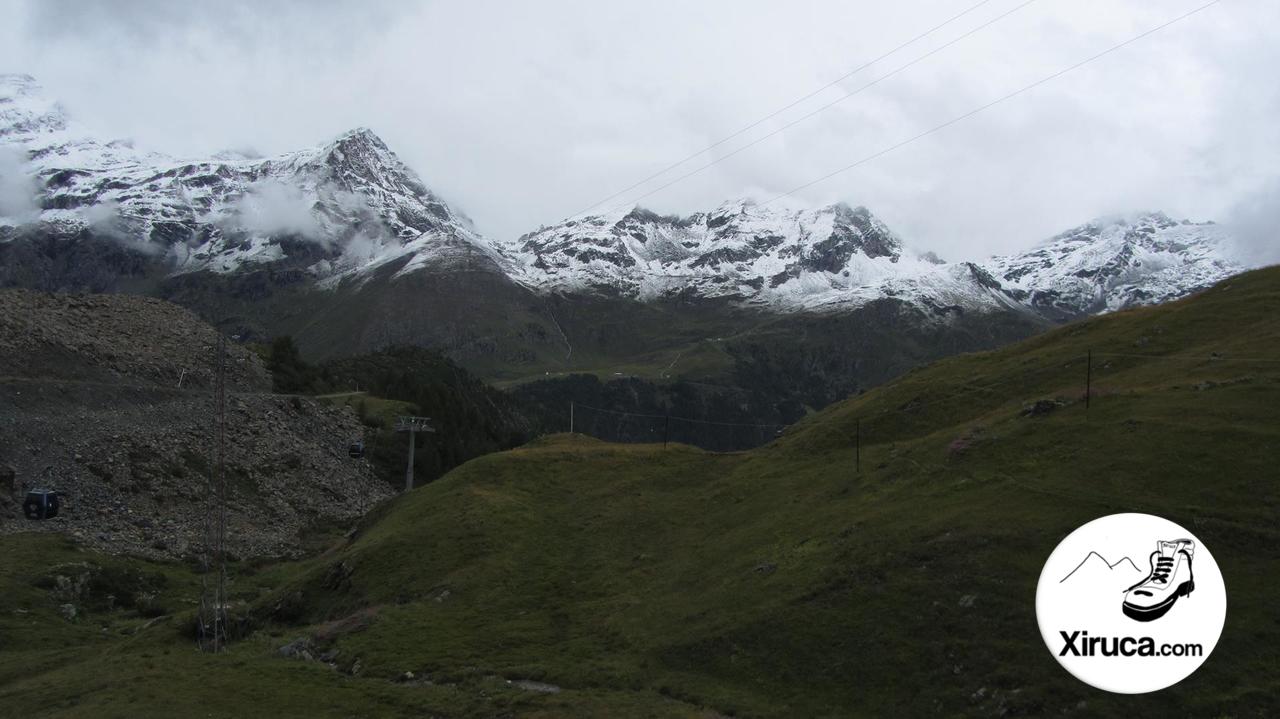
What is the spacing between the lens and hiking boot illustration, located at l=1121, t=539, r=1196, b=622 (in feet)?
117

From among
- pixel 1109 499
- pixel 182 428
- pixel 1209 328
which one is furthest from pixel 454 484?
pixel 1209 328

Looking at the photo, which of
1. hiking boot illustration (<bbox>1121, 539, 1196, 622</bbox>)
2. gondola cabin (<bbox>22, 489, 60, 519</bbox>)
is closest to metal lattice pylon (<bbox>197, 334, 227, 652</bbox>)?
gondola cabin (<bbox>22, 489, 60, 519</bbox>)

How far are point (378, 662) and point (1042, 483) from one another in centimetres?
3884

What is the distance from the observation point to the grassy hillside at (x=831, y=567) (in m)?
40.0

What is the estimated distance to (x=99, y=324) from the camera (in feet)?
419

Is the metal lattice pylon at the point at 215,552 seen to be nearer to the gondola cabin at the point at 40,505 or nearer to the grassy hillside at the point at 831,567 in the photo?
the grassy hillside at the point at 831,567

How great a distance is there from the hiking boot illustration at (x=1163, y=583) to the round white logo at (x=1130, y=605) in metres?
0.04

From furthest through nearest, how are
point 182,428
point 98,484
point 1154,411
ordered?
point 182,428
point 98,484
point 1154,411

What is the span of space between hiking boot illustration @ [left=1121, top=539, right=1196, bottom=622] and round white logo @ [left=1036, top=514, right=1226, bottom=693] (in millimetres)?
39

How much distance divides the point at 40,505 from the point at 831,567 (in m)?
71.0

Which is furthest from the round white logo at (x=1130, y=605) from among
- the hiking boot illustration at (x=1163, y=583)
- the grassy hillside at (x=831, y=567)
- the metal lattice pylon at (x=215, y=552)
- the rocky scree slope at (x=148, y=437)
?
the rocky scree slope at (x=148, y=437)

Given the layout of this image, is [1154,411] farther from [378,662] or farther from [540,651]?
[378,662]

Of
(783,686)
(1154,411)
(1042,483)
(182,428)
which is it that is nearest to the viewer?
(783,686)

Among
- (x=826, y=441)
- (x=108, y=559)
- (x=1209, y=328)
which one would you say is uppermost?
(x=1209, y=328)
